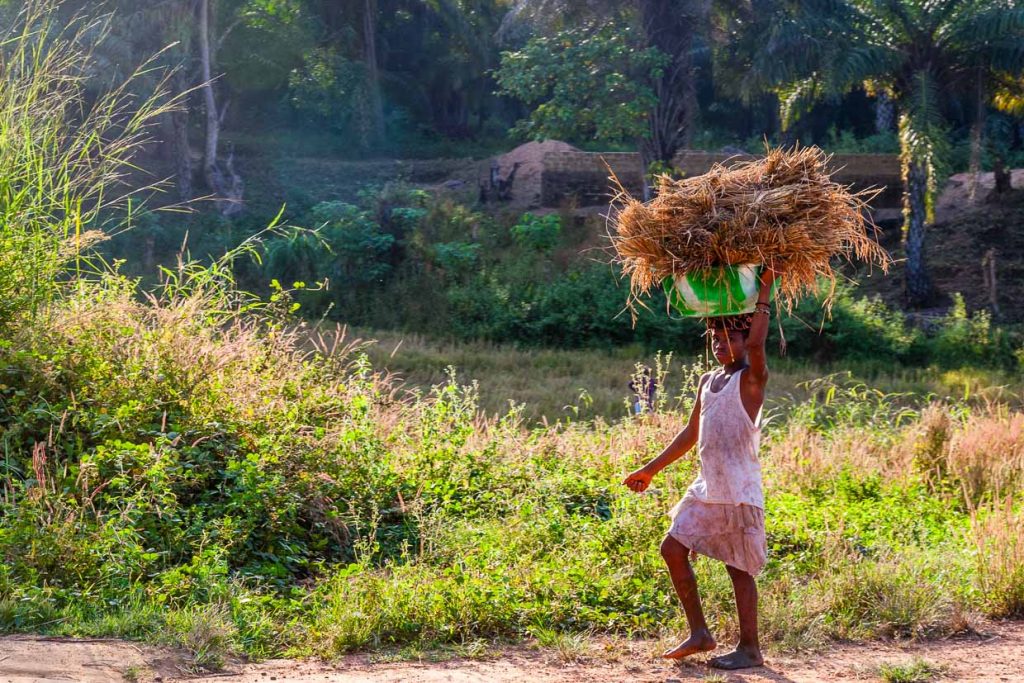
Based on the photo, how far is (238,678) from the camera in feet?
14.1

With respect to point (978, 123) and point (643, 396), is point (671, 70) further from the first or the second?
point (643, 396)

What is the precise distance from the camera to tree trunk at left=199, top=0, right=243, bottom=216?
2416 centimetres

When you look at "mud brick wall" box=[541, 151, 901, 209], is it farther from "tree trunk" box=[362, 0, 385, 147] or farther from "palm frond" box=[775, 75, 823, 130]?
"tree trunk" box=[362, 0, 385, 147]

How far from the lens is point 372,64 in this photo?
29391 mm

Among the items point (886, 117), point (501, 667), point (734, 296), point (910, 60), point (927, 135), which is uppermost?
point (910, 60)

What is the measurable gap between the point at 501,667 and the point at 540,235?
18.2 m

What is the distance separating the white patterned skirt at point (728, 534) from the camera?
14.6 ft

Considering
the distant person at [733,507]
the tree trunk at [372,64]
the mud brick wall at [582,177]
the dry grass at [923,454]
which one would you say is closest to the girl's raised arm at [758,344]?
the distant person at [733,507]

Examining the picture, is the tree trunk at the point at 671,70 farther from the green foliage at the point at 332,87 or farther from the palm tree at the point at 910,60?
the green foliage at the point at 332,87

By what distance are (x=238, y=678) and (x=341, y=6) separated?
28.1 meters

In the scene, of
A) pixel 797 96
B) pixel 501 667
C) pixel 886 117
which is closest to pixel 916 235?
pixel 797 96

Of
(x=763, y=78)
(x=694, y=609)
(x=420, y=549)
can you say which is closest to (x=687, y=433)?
(x=694, y=609)

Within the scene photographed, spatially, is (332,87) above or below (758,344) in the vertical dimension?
above

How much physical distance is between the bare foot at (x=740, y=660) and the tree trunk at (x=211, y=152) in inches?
856
